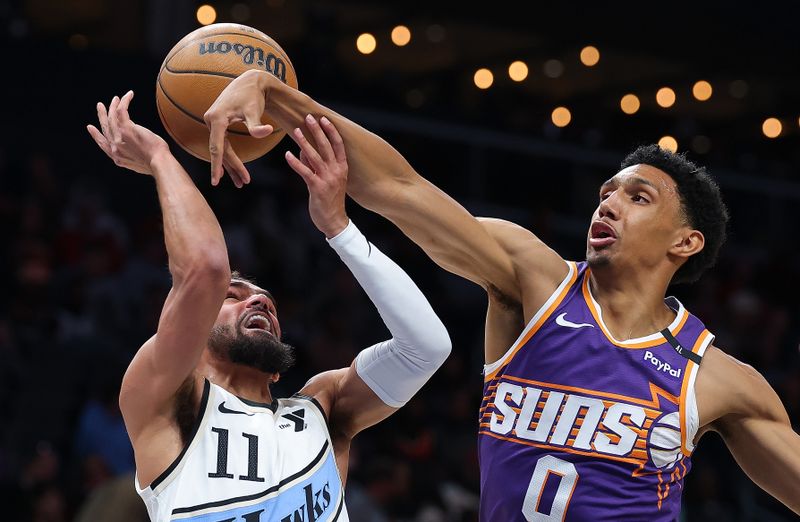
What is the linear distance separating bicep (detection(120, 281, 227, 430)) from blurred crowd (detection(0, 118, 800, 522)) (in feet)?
9.78

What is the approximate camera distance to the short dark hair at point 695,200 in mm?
4336

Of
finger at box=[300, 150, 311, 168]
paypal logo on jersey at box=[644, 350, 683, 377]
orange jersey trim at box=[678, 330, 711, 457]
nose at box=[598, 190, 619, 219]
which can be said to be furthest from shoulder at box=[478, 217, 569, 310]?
finger at box=[300, 150, 311, 168]

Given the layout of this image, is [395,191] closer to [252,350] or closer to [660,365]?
[252,350]

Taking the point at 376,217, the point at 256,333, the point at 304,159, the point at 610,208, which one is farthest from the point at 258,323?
the point at 376,217

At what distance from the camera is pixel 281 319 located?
9828mm

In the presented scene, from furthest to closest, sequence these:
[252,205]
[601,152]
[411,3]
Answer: [411,3] → [601,152] → [252,205]

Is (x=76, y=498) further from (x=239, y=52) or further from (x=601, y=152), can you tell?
(x=601, y=152)

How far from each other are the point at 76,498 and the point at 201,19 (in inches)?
310

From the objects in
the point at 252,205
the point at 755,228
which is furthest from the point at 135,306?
the point at 755,228

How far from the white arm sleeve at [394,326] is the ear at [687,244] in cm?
86

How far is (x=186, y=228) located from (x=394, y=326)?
2.68 ft

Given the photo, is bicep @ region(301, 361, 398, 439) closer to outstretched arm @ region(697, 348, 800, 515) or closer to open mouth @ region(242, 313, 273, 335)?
open mouth @ region(242, 313, 273, 335)

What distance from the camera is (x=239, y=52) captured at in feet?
13.5

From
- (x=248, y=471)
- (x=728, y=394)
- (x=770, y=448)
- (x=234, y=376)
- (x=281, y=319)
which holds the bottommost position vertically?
(x=281, y=319)
